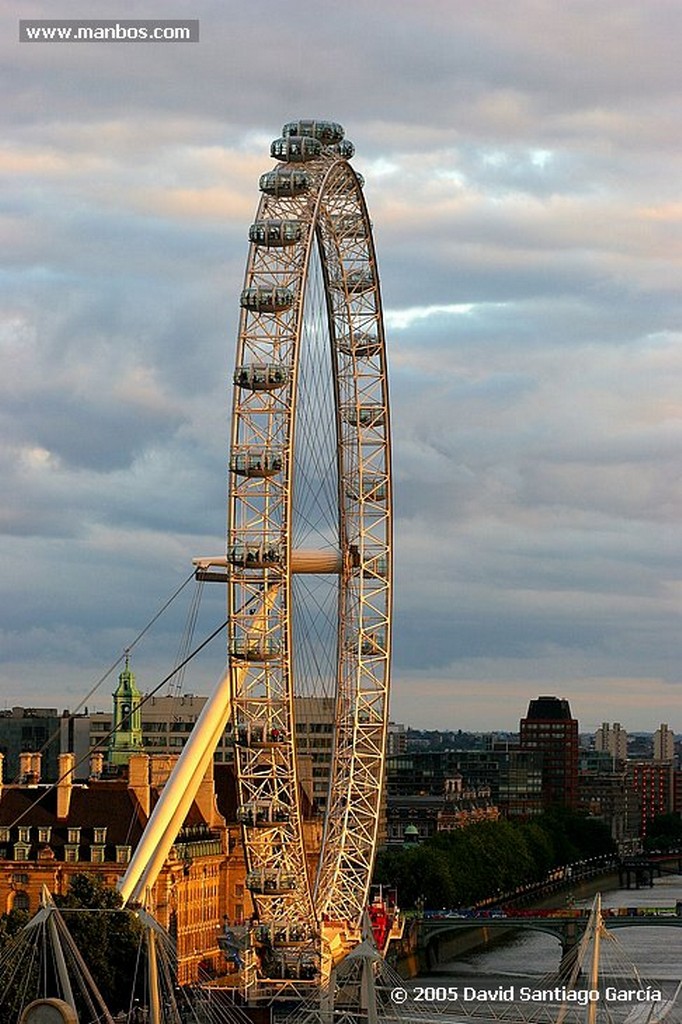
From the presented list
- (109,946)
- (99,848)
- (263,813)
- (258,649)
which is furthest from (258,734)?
(99,848)

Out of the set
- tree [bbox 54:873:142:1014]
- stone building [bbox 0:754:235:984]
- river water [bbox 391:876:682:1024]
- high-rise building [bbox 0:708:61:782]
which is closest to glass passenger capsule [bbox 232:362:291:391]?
tree [bbox 54:873:142:1014]

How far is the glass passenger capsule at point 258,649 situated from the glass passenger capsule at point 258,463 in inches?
163

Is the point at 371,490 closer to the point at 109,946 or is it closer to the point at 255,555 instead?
the point at 255,555

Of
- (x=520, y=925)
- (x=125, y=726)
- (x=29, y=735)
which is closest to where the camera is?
(x=520, y=925)

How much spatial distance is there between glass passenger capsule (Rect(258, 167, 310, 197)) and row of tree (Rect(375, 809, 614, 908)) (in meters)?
57.9

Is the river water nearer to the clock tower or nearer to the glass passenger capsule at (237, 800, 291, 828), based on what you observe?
the glass passenger capsule at (237, 800, 291, 828)

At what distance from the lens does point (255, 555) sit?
6775 cm

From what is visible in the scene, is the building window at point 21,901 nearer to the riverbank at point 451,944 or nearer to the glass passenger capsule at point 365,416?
the riverbank at point 451,944

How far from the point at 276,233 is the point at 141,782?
24453 mm

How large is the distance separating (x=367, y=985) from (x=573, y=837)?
146134mm

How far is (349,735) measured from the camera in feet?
230

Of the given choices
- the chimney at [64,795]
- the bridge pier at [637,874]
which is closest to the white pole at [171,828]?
the chimney at [64,795]

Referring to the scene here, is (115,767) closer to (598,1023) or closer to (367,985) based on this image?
(598,1023)

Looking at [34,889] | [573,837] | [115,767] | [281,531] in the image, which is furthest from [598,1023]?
[573,837]
